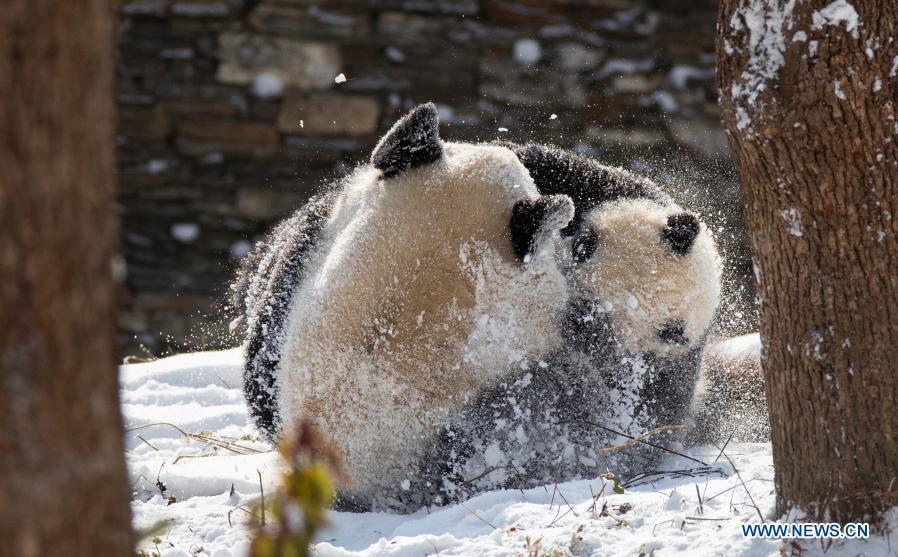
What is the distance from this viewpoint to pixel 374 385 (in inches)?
92.2

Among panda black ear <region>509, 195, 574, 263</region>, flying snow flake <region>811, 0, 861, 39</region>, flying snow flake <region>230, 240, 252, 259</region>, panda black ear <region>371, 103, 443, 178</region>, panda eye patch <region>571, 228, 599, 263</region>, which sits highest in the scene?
flying snow flake <region>811, 0, 861, 39</region>

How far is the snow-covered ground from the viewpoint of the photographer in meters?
1.75

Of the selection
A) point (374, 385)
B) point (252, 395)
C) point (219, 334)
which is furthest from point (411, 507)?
point (219, 334)

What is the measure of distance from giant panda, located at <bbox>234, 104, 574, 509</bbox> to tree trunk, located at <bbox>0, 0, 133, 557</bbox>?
1.61 m

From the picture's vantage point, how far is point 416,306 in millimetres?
2316

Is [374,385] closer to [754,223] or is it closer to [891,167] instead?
[754,223]

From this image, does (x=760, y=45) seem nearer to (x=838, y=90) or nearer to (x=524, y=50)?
(x=838, y=90)

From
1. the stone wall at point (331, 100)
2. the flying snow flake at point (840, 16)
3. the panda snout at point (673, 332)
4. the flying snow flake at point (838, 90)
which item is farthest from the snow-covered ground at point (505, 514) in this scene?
the stone wall at point (331, 100)

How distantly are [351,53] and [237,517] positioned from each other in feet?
14.1

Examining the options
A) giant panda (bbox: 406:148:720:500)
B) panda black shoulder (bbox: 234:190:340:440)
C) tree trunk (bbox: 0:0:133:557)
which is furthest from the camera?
panda black shoulder (bbox: 234:190:340:440)

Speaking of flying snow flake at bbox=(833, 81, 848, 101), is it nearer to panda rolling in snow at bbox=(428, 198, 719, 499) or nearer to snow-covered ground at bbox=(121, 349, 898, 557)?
snow-covered ground at bbox=(121, 349, 898, 557)

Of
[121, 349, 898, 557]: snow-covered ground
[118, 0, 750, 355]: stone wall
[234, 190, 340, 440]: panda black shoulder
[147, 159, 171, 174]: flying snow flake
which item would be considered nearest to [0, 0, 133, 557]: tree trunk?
[121, 349, 898, 557]: snow-covered ground

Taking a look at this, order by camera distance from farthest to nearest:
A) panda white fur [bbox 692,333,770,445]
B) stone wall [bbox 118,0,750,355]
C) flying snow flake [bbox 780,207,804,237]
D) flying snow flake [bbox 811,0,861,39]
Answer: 1. stone wall [bbox 118,0,750,355]
2. panda white fur [bbox 692,333,770,445]
3. flying snow flake [bbox 780,207,804,237]
4. flying snow flake [bbox 811,0,861,39]

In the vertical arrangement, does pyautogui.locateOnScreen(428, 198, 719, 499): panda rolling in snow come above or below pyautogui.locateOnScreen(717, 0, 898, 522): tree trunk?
below
